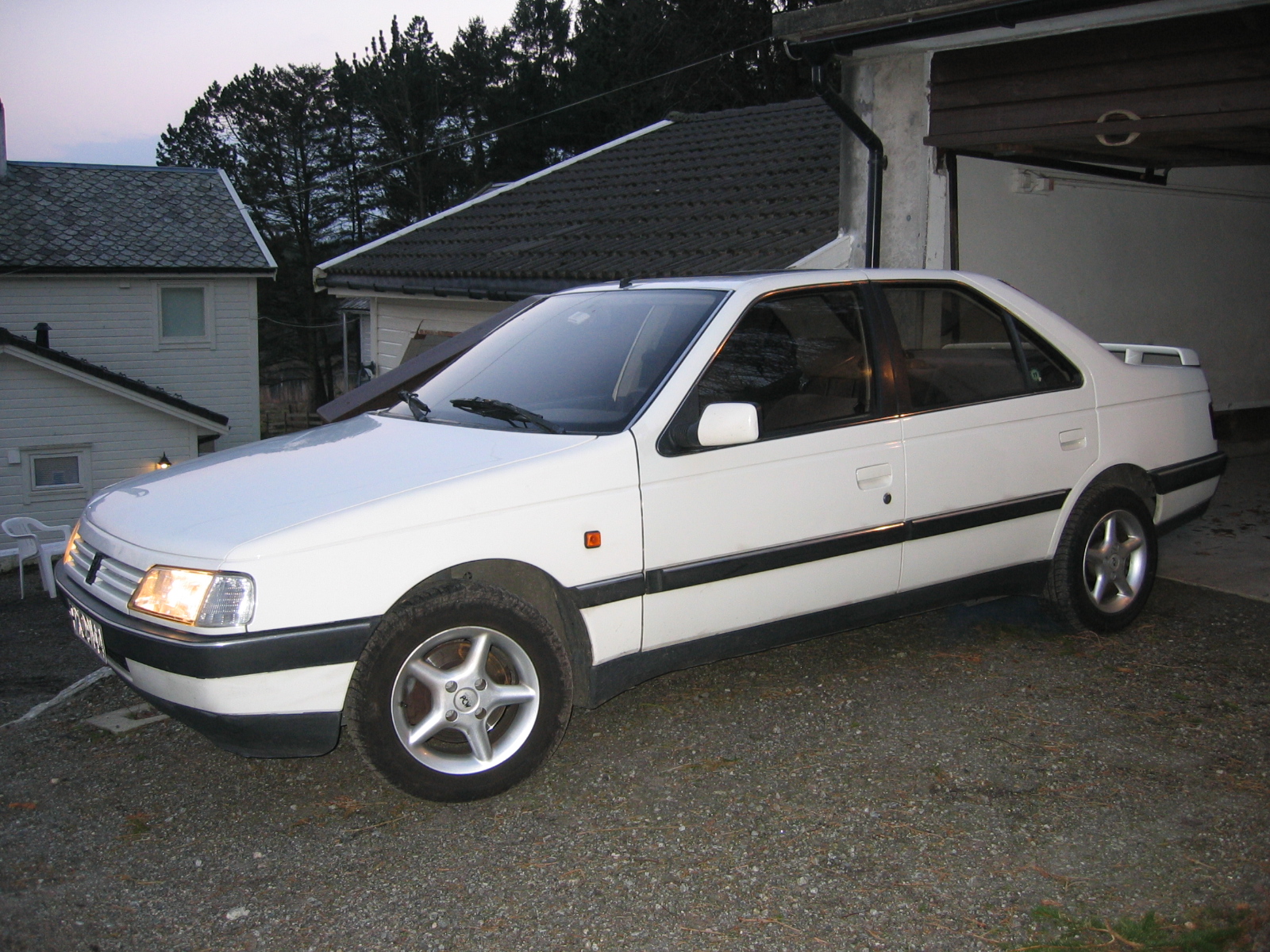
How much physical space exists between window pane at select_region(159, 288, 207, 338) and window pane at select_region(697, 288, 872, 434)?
2458 centimetres

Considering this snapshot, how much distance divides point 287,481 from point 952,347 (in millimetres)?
2726

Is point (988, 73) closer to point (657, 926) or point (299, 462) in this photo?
point (299, 462)

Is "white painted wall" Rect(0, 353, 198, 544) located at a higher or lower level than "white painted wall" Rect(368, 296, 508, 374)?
lower

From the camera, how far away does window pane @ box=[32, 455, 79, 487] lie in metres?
23.7

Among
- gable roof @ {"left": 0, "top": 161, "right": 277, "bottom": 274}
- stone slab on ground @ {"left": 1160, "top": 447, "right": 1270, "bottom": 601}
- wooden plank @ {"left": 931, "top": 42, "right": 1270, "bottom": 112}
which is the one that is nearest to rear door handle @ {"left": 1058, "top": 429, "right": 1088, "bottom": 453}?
stone slab on ground @ {"left": 1160, "top": 447, "right": 1270, "bottom": 601}

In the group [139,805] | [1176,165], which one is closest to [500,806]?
[139,805]

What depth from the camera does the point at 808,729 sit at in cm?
424

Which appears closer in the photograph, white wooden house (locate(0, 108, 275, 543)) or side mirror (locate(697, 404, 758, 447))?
side mirror (locate(697, 404, 758, 447))

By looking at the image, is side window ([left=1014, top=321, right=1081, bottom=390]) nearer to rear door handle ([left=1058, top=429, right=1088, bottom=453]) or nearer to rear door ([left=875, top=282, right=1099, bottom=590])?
rear door ([left=875, top=282, right=1099, bottom=590])

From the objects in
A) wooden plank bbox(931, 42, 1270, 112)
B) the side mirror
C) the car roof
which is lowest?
the side mirror

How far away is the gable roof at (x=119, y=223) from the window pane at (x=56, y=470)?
405 centimetres

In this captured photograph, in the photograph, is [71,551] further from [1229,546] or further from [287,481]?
[1229,546]

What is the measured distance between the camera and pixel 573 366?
14.5 ft

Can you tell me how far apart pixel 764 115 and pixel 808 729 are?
12724 millimetres
